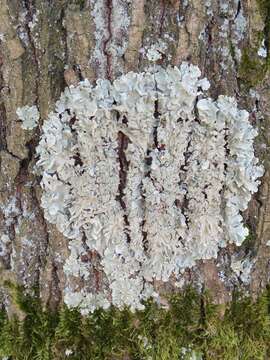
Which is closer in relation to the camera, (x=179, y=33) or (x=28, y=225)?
(x=179, y=33)

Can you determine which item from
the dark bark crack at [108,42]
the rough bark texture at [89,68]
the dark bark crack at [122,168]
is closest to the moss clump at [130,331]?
the rough bark texture at [89,68]

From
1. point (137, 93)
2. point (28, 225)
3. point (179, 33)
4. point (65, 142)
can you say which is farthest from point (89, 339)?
point (179, 33)

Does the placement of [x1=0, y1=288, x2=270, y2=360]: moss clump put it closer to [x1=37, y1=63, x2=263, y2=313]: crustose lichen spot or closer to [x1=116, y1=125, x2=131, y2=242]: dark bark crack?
[x1=37, y1=63, x2=263, y2=313]: crustose lichen spot

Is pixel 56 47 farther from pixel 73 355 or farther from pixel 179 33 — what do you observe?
pixel 73 355

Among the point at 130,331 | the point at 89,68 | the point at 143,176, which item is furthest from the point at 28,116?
the point at 130,331

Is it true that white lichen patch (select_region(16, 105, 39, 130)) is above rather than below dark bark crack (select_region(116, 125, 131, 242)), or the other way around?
above

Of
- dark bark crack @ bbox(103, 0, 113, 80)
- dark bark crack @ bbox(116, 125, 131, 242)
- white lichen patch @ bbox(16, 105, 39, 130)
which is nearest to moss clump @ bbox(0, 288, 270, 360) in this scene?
dark bark crack @ bbox(116, 125, 131, 242)

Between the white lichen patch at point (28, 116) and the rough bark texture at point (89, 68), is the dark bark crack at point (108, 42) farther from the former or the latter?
the white lichen patch at point (28, 116)
